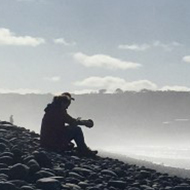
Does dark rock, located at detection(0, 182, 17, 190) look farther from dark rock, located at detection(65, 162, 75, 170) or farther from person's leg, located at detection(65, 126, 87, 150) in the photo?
person's leg, located at detection(65, 126, 87, 150)

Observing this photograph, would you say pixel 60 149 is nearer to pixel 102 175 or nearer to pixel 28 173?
pixel 102 175

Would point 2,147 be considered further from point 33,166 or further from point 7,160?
point 33,166

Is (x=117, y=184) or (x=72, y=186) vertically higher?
(x=117, y=184)

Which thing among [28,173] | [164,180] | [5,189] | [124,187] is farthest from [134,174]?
[5,189]

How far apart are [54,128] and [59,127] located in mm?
164

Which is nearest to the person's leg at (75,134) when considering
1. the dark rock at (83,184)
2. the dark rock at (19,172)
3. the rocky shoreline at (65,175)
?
the rocky shoreline at (65,175)

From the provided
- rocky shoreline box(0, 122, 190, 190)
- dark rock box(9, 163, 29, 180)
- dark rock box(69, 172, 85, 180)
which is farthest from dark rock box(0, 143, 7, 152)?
dark rock box(9, 163, 29, 180)

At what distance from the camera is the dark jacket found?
17.7m

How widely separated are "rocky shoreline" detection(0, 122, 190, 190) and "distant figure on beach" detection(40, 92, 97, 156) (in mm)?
367

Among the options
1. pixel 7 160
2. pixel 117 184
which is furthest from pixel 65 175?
pixel 7 160

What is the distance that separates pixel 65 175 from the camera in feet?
43.9

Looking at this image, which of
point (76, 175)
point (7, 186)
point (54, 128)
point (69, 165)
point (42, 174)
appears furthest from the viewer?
point (54, 128)

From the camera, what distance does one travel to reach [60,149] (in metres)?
17.8

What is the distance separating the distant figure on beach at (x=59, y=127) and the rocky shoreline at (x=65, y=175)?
37 centimetres
